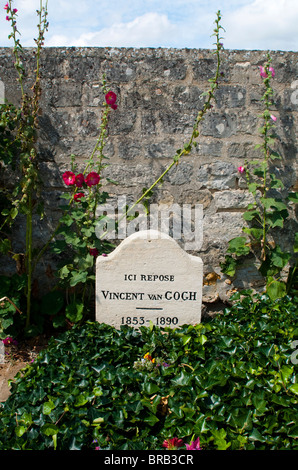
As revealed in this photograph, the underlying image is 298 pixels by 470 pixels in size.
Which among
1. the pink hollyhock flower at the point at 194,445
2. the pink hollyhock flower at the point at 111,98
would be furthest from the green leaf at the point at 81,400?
the pink hollyhock flower at the point at 111,98

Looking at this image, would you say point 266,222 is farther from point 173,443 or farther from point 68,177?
point 173,443

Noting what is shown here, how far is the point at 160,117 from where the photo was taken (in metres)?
3.46

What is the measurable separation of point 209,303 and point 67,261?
1245mm

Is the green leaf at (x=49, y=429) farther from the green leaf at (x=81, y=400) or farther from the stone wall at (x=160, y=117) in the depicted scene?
the stone wall at (x=160, y=117)

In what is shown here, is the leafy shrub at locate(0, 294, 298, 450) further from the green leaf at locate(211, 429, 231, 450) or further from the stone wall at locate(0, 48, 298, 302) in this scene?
the stone wall at locate(0, 48, 298, 302)

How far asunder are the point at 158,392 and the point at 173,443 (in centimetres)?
30

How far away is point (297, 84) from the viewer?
353 cm

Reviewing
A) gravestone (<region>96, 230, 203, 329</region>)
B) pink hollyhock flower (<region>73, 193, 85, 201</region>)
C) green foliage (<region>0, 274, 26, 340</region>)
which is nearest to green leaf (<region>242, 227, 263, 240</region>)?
gravestone (<region>96, 230, 203, 329</region>)

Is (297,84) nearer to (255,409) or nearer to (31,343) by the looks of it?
(255,409)

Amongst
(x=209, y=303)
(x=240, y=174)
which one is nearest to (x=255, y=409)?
(x=209, y=303)

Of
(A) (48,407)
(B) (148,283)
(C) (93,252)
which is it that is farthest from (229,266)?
(A) (48,407)

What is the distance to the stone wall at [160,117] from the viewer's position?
134 inches

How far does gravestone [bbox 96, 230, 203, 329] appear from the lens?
2.90m
